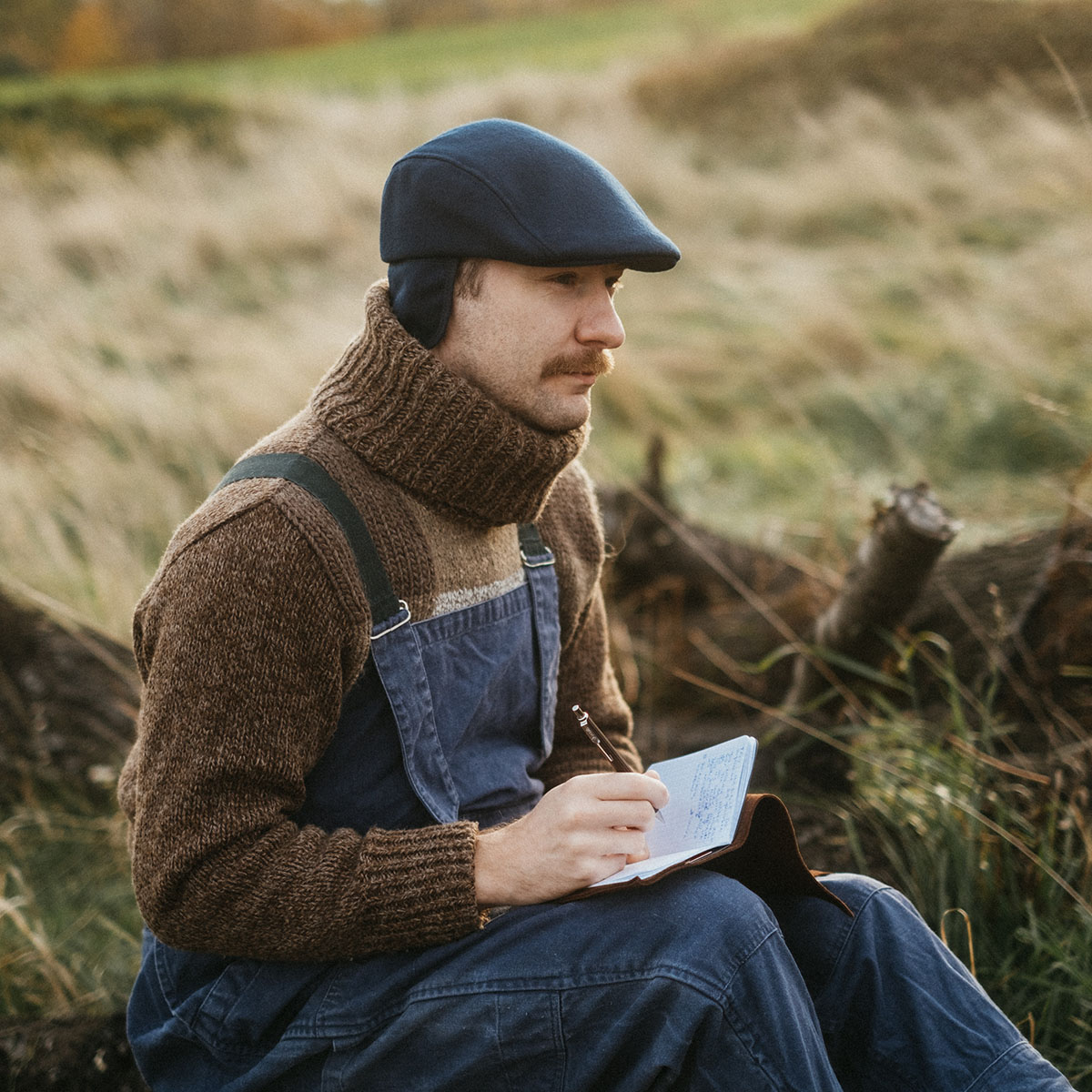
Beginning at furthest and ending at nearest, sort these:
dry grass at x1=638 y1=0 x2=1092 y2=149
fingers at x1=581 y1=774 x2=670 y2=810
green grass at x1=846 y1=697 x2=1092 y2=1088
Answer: dry grass at x1=638 y1=0 x2=1092 y2=149 → green grass at x1=846 y1=697 x2=1092 y2=1088 → fingers at x1=581 y1=774 x2=670 y2=810

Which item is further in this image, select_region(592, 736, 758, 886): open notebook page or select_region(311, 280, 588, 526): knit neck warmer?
select_region(311, 280, 588, 526): knit neck warmer

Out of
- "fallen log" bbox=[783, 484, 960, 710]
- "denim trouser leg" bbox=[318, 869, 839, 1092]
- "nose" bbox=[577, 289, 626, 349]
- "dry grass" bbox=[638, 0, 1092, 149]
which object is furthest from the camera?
"dry grass" bbox=[638, 0, 1092, 149]

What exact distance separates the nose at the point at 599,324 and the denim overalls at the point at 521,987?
0.49 metres

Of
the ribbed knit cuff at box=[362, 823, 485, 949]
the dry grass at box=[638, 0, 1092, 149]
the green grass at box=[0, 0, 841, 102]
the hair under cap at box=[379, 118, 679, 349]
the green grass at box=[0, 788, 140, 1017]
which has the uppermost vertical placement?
the green grass at box=[0, 0, 841, 102]

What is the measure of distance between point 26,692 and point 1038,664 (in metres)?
3.00

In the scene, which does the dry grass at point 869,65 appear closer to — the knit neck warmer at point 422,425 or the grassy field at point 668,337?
the grassy field at point 668,337

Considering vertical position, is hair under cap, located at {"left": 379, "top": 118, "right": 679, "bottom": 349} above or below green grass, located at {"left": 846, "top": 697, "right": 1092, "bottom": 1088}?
above

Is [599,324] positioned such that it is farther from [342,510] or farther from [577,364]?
[342,510]

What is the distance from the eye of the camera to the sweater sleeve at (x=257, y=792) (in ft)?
4.99

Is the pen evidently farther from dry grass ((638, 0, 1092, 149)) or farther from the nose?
dry grass ((638, 0, 1092, 149))

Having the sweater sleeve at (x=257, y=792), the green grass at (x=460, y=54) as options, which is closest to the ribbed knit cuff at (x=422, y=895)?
the sweater sleeve at (x=257, y=792)

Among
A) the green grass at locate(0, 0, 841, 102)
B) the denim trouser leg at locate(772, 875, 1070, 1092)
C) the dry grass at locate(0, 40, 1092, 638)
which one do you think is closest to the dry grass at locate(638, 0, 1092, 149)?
the dry grass at locate(0, 40, 1092, 638)

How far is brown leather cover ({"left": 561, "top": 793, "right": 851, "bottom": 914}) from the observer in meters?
1.62

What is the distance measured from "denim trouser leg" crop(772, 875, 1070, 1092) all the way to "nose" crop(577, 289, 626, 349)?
977mm
